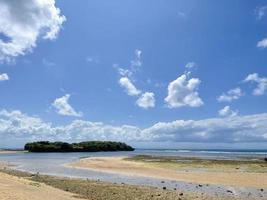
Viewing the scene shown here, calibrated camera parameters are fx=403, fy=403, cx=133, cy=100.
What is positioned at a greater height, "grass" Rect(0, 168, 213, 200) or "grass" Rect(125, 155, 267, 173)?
"grass" Rect(125, 155, 267, 173)

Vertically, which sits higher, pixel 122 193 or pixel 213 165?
pixel 213 165

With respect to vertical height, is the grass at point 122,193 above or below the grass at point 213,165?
below

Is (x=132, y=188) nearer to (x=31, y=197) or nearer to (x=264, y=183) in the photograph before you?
(x=31, y=197)

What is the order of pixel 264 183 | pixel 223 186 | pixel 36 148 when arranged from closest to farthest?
pixel 223 186
pixel 264 183
pixel 36 148

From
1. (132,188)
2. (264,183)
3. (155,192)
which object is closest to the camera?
(155,192)

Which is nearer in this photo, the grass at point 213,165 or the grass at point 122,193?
the grass at point 122,193

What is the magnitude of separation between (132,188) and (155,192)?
2704 millimetres

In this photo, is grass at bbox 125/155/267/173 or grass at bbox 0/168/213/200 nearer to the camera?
grass at bbox 0/168/213/200

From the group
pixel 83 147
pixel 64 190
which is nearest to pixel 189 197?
pixel 64 190

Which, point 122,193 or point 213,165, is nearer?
point 122,193

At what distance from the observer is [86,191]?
29.0m

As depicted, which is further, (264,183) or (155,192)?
(264,183)

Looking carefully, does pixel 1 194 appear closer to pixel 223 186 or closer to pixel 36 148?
pixel 223 186

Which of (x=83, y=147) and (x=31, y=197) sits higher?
(x=83, y=147)
